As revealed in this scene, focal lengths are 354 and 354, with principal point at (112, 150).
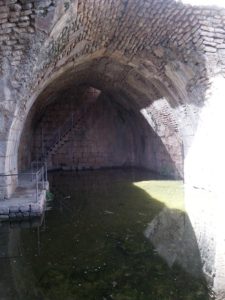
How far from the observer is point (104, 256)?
463cm

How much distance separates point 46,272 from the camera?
4102 mm

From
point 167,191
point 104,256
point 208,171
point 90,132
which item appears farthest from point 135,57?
point 90,132

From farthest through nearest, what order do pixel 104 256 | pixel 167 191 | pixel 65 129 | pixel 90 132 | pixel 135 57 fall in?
pixel 90 132
pixel 65 129
pixel 167 191
pixel 135 57
pixel 104 256

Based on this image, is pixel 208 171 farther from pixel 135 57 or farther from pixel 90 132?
pixel 90 132

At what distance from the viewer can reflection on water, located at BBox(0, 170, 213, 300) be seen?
363cm

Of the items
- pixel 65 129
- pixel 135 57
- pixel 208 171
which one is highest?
pixel 135 57

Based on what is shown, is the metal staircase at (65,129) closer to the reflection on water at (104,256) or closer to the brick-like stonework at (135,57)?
the brick-like stonework at (135,57)

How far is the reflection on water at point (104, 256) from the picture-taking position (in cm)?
363

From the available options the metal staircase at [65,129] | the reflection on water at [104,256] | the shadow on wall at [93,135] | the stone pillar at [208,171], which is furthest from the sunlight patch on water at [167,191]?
the metal staircase at [65,129]

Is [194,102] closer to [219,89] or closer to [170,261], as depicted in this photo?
[219,89]

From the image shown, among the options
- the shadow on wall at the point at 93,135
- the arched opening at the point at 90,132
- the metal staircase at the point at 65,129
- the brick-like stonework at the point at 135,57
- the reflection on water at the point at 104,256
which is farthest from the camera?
the shadow on wall at the point at 93,135

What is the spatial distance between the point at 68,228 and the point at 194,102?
208 inches

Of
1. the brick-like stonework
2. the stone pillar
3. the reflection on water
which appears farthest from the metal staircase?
the reflection on water

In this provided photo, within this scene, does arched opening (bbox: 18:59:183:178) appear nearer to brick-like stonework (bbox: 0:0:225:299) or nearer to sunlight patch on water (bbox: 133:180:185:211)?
sunlight patch on water (bbox: 133:180:185:211)
